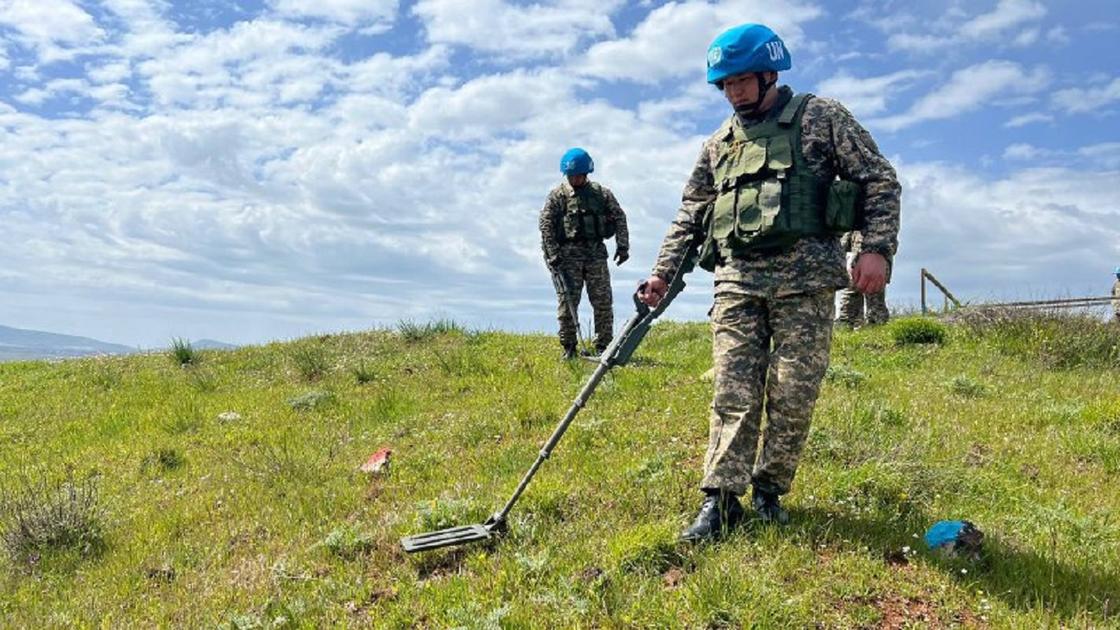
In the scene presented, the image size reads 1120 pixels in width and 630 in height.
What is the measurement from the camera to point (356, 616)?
4.30 meters

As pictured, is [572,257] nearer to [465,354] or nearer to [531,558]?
[465,354]

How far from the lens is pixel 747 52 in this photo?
4297 mm

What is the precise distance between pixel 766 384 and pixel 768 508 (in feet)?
2.32

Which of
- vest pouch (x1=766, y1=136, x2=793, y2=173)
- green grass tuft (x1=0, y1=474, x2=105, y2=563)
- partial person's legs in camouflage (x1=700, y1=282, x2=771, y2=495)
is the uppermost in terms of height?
vest pouch (x1=766, y1=136, x2=793, y2=173)

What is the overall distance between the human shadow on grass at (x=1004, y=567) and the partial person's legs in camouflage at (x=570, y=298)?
7295mm

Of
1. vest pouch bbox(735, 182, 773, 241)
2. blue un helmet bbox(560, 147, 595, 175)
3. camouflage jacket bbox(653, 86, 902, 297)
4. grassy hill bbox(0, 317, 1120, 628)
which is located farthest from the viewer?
blue un helmet bbox(560, 147, 595, 175)

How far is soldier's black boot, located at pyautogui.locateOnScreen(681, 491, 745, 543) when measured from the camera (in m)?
4.32

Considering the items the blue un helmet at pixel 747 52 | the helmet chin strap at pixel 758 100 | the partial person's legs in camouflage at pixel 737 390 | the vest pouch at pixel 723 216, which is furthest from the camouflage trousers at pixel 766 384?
the blue un helmet at pixel 747 52

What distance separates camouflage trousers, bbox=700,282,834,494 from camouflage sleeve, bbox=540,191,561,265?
23.8 feet

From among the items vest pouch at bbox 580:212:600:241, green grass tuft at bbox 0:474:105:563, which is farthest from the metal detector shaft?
vest pouch at bbox 580:212:600:241

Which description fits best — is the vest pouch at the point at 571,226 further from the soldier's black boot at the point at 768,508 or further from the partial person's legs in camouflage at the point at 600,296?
the soldier's black boot at the point at 768,508

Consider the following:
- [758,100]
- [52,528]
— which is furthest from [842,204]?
[52,528]

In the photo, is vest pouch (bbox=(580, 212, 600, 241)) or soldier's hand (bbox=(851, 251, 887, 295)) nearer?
soldier's hand (bbox=(851, 251, 887, 295))

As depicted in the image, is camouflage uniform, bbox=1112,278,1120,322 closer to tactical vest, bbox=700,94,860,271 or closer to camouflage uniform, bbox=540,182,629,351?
camouflage uniform, bbox=540,182,629,351
